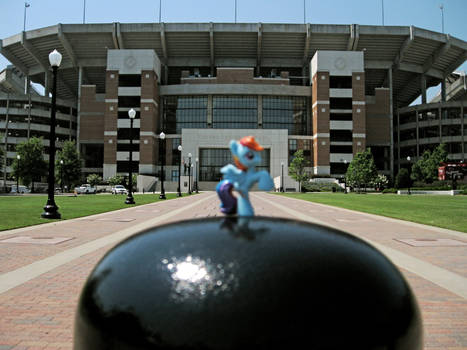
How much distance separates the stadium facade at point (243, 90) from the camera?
75.8 metres

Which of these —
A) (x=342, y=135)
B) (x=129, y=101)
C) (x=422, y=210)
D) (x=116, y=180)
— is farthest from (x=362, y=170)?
(x=129, y=101)

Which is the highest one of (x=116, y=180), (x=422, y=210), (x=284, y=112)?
(x=284, y=112)

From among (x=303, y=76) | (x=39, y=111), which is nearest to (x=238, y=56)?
(x=303, y=76)

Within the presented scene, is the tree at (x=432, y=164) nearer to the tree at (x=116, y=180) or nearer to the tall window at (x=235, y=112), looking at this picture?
the tall window at (x=235, y=112)

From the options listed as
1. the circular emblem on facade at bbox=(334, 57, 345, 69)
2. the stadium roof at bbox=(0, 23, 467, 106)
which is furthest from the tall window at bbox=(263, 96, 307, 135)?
the circular emblem on facade at bbox=(334, 57, 345, 69)

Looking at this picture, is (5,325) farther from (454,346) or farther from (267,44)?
(267,44)

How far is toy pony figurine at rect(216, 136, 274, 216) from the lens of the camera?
8.17 ft

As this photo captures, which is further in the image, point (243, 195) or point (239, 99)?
point (239, 99)

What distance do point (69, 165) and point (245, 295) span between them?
63534mm

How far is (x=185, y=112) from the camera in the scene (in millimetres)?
83875

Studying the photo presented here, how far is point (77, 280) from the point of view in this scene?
17.6 feet

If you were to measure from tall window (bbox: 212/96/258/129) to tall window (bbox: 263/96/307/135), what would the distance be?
291 centimetres

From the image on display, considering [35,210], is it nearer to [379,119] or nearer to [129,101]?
[129,101]

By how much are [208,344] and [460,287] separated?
16.9 ft
